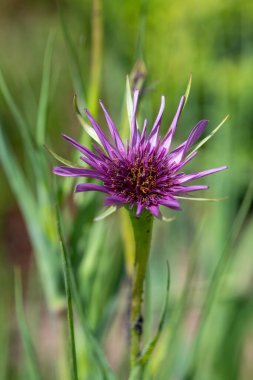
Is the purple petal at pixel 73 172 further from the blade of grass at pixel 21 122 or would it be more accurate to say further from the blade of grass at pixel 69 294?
the blade of grass at pixel 21 122

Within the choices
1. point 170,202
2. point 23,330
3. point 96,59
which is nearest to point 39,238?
point 23,330

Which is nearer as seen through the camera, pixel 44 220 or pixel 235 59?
pixel 44 220

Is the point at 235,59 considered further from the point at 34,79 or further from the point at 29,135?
the point at 29,135

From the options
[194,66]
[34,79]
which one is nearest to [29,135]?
[194,66]

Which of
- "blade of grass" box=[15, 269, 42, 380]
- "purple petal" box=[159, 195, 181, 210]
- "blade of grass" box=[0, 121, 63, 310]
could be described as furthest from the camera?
"blade of grass" box=[0, 121, 63, 310]

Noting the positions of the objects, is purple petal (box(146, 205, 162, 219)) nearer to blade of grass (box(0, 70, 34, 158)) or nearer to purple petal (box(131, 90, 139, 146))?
purple petal (box(131, 90, 139, 146))

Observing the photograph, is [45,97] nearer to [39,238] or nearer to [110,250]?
[39,238]

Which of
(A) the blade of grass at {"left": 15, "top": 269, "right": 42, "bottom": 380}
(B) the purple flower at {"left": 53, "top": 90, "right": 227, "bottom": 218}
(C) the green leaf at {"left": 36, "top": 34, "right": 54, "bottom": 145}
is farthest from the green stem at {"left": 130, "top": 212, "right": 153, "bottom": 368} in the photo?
(C) the green leaf at {"left": 36, "top": 34, "right": 54, "bottom": 145}
